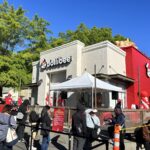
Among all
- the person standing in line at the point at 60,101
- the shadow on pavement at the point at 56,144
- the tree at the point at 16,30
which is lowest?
the shadow on pavement at the point at 56,144

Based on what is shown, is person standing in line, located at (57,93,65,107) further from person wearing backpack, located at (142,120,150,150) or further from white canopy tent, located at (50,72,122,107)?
person wearing backpack, located at (142,120,150,150)

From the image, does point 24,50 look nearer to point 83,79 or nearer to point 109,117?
point 83,79

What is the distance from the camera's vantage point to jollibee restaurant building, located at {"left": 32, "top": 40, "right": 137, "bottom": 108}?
1915cm

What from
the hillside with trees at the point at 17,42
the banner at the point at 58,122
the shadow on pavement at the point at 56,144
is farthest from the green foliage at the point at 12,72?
the banner at the point at 58,122

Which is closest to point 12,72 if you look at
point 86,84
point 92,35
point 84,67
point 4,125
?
point 84,67

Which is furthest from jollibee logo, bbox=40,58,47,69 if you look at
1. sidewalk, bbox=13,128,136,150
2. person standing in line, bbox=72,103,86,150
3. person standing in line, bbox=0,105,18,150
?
person standing in line, bbox=0,105,18,150

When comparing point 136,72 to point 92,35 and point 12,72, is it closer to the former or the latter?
point 12,72

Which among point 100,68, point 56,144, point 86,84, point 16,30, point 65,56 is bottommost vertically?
point 56,144

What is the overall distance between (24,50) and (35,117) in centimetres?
2129

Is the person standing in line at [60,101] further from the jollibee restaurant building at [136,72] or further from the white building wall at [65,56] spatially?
the jollibee restaurant building at [136,72]

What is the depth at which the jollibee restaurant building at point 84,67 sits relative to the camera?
19.1 meters

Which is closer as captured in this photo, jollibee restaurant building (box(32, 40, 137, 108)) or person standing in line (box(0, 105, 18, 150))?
person standing in line (box(0, 105, 18, 150))

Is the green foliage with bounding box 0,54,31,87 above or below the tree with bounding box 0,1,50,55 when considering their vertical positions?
below

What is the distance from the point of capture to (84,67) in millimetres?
20688
